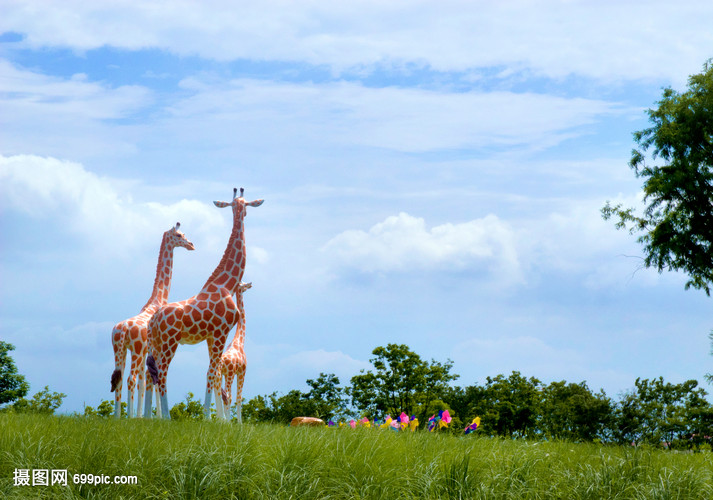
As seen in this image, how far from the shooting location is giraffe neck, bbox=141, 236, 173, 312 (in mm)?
13773

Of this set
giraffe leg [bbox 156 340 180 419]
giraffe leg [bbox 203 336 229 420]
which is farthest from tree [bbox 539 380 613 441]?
giraffe leg [bbox 156 340 180 419]

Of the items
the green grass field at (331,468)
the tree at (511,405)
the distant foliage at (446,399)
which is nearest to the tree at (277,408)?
the distant foliage at (446,399)

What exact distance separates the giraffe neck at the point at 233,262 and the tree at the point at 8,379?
12453 mm

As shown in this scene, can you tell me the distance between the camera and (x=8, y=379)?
2084 cm

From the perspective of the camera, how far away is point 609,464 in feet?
23.3

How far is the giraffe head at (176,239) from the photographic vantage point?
13805 millimetres

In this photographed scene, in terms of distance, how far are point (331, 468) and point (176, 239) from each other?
8636mm

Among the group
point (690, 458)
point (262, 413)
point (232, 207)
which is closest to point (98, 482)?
point (232, 207)

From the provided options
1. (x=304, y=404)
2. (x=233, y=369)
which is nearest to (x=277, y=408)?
(x=304, y=404)

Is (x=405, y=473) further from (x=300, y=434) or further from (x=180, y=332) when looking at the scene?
(x=180, y=332)

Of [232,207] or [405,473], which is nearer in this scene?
[405,473]

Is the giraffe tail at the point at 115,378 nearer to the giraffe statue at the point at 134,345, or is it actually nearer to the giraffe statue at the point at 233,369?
the giraffe statue at the point at 134,345

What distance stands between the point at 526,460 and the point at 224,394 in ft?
23.4

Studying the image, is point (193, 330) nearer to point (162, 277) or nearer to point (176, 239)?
point (162, 277)
